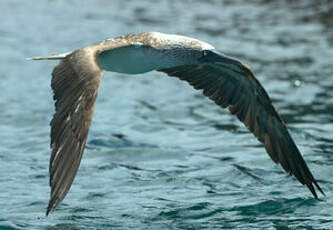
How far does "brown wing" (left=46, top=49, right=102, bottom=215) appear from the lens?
6.24 meters

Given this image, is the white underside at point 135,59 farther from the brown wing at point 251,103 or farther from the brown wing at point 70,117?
the brown wing at point 70,117

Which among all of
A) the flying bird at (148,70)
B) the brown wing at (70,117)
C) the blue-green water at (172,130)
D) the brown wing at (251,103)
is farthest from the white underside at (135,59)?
the blue-green water at (172,130)

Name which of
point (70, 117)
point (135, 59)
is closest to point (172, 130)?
point (135, 59)

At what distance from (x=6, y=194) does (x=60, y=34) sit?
28.1 feet

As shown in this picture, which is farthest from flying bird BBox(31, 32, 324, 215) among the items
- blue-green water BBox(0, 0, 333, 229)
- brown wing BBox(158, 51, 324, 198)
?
blue-green water BBox(0, 0, 333, 229)

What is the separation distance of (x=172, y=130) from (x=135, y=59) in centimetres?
348

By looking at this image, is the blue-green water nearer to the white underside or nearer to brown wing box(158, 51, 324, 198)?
brown wing box(158, 51, 324, 198)

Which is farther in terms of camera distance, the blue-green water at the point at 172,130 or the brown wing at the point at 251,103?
the brown wing at the point at 251,103

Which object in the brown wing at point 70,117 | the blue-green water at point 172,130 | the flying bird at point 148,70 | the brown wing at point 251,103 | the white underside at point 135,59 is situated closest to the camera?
the brown wing at point 70,117

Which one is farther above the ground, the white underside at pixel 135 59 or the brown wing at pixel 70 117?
the white underside at pixel 135 59

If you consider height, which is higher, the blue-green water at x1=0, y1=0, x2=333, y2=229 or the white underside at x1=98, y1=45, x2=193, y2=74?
the white underside at x1=98, y1=45, x2=193, y2=74

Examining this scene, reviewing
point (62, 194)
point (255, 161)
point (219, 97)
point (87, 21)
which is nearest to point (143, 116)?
point (255, 161)

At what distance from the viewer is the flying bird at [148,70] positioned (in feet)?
20.9

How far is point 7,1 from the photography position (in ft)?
62.0
